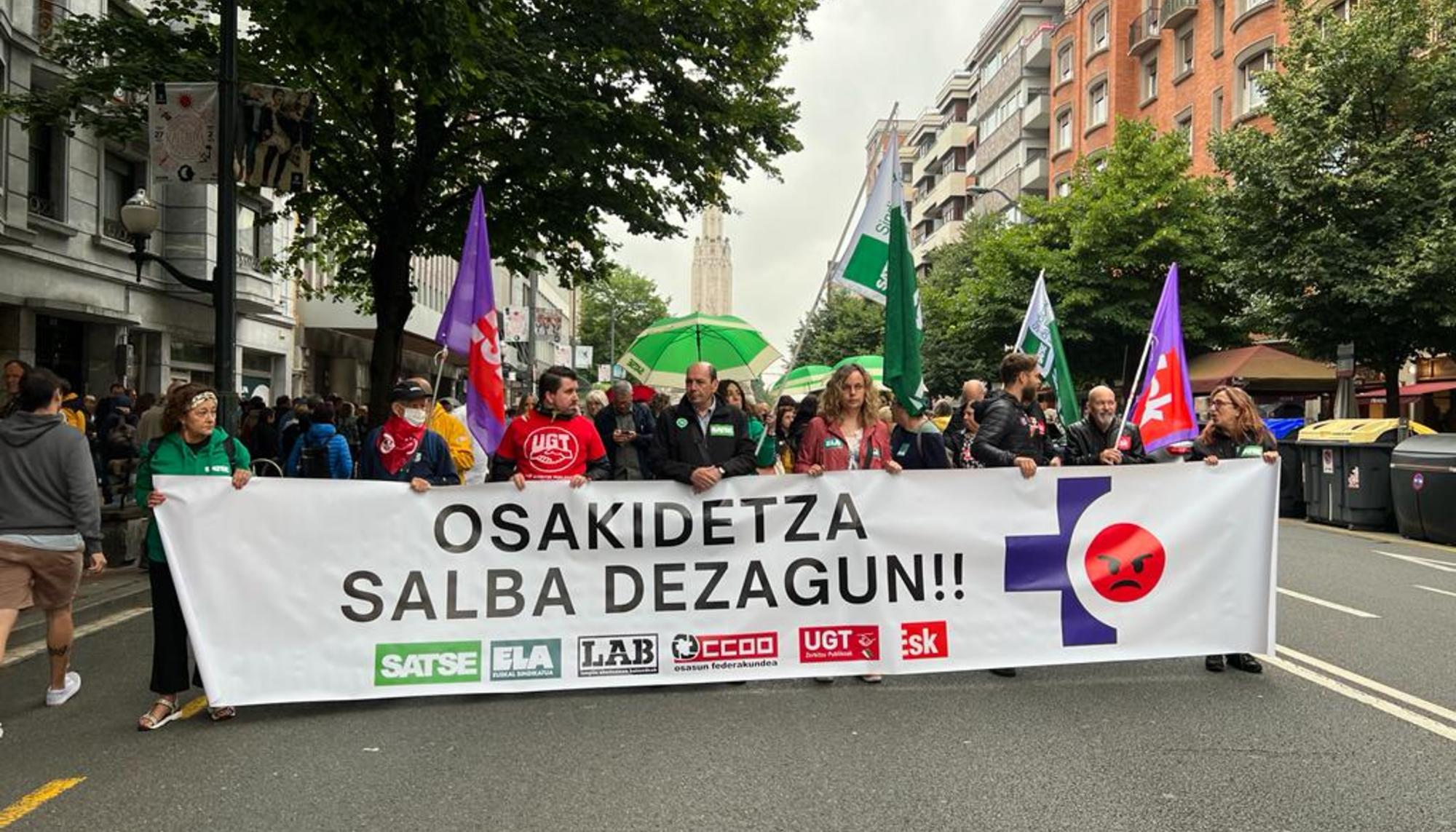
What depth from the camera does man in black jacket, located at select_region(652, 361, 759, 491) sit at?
6551mm

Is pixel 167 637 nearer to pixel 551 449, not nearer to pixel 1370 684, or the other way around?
pixel 551 449

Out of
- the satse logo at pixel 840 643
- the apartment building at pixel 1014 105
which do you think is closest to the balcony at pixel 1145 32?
the apartment building at pixel 1014 105

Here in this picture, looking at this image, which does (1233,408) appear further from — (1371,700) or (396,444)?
(396,444)

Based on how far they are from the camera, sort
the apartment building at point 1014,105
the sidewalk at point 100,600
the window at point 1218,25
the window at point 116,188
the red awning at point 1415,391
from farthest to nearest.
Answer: the apartment building at point 1014,105, the window at point 1218,25, the red awning at point 1415,391, the window at point 116,188, the sidewalk at point 100,600

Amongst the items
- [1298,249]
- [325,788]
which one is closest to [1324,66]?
[1298,249]

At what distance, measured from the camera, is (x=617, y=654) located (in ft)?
18.5

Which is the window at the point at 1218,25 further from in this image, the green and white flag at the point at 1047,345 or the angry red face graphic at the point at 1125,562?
the angry red face graphic at the point at 1125,562

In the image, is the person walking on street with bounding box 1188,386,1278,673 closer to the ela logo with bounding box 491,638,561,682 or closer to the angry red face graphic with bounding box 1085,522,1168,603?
the angry red face graphic with bounding box 1085,522,1168,603

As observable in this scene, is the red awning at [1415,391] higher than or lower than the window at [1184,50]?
lower

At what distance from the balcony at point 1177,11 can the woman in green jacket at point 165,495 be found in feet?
124

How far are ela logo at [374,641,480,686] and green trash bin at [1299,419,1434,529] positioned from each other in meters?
13.9

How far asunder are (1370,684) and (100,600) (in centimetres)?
897

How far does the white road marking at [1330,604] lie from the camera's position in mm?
7969

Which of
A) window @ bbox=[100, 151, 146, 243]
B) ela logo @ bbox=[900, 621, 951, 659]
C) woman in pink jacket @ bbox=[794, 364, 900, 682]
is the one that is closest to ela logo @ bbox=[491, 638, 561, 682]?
woman in pink jacket @ bbox=[794, 364, 900, 682]
